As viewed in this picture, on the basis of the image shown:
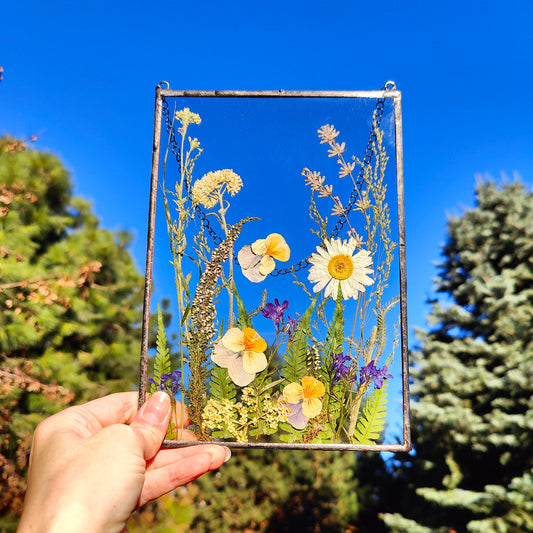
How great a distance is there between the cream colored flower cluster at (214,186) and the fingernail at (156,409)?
0.55m

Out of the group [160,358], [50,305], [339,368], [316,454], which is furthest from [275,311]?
[316,454]

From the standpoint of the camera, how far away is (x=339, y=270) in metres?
1.36

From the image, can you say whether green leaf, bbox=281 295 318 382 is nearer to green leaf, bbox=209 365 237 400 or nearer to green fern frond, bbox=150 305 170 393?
green leaf, bbox=209 365 237 400

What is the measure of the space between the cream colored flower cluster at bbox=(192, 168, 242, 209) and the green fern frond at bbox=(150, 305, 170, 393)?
34cm

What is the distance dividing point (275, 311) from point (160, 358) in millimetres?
350

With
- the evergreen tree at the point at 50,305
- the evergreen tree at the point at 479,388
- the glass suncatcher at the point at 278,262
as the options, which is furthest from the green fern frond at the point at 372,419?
the evergreen tree at the point at 479,388

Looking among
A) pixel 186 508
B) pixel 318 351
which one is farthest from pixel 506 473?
pixel 318 351

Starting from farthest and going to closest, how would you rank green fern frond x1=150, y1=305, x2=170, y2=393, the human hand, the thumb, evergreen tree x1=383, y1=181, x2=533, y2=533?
evergreen tree x1=383, y1=181, x2=533, y2=533 < green fern frond x1=150, y1=305, x2=170, y2=393 < the thumb < the human hand

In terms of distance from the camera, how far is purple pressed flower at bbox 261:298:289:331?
1.36 metres

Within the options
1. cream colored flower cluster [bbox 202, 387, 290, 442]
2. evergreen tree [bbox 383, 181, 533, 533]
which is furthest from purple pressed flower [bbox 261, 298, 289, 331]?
evergreen tree [bbox 383, 181, 533, 533]

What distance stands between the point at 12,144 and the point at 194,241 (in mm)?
2694

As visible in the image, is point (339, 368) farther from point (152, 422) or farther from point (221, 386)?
point (152, 422)

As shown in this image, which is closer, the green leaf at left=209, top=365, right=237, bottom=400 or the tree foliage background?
the green leaf at left=209, top=365, right=237, bottom=400

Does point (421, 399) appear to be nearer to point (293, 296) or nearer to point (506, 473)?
point (506, 473)
